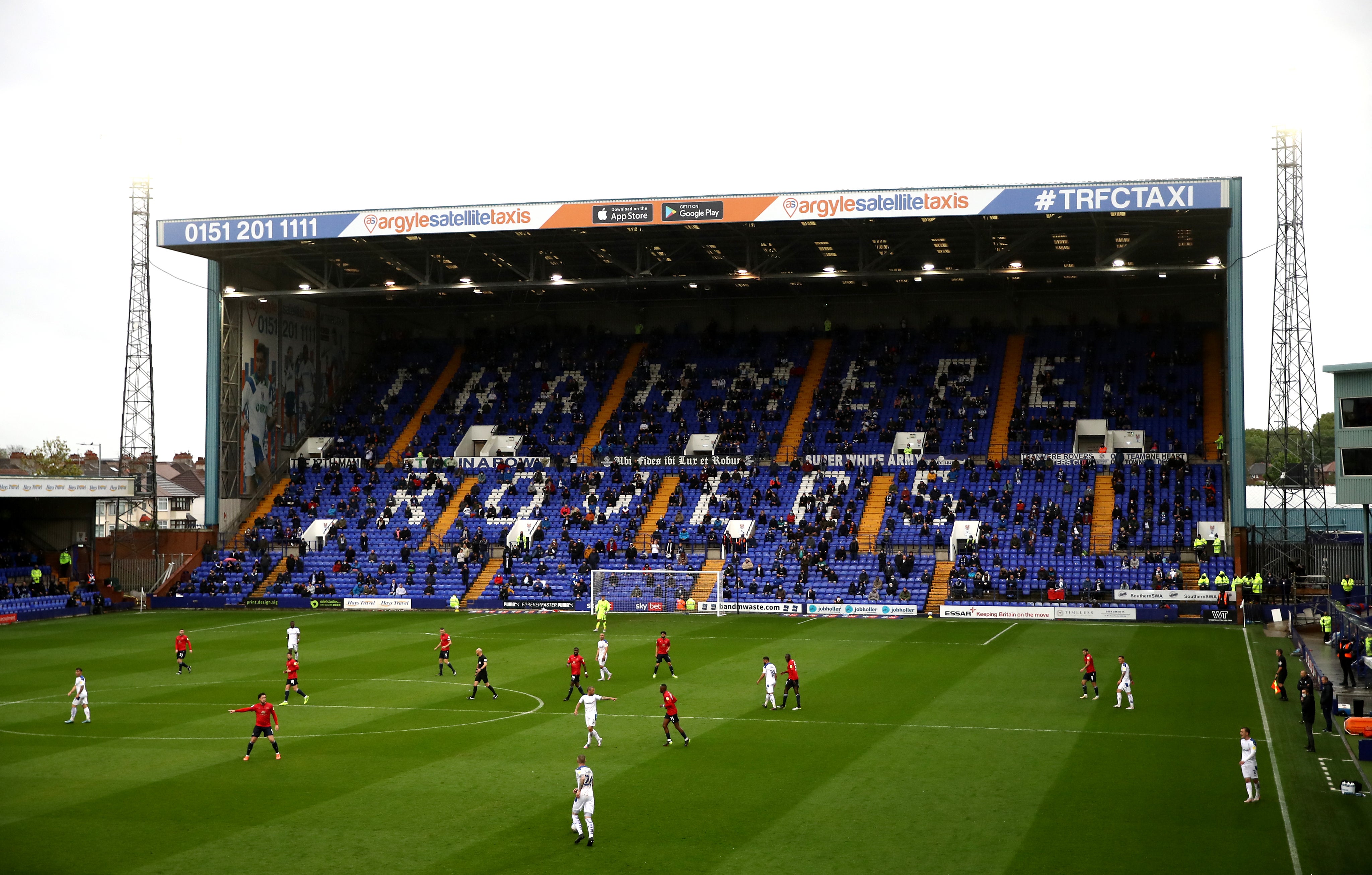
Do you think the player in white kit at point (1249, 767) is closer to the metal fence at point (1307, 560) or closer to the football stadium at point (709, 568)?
the football stadium at point (709, 568)

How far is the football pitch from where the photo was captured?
18.3m

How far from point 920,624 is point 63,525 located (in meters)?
42.5

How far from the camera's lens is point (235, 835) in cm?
1936

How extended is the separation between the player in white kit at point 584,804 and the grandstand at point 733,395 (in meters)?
34.3

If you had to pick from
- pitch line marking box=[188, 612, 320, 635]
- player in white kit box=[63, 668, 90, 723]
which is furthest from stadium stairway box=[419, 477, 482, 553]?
player in white kit box=[63, 668, 90, 723]

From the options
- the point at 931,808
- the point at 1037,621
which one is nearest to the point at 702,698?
the point at 931,808

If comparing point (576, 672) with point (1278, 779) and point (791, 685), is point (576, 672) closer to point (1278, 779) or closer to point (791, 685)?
point (791, 685)

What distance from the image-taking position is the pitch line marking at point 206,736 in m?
26.9

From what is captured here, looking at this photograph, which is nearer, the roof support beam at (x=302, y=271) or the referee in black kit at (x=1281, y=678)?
the referee in black kit at (x=1281, y=678)

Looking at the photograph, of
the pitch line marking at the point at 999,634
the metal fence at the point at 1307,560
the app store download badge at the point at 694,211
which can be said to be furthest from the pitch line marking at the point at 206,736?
the metal fence at the point at 1307,560

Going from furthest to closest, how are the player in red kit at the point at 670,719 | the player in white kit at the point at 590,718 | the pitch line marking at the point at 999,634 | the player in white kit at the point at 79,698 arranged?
the pitch line marking at the point at 999,634
the player in white kit at the point at 79,698
the player in red kit at the point at 670,719
the player in white kit at the point at 590,718

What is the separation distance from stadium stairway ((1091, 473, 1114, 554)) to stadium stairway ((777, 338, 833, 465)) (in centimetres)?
1494

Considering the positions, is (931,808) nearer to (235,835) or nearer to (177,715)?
(235,835)

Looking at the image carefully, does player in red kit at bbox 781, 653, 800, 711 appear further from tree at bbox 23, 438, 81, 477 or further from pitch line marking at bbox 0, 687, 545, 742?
tree at bbox 23, 438, 81, 477
